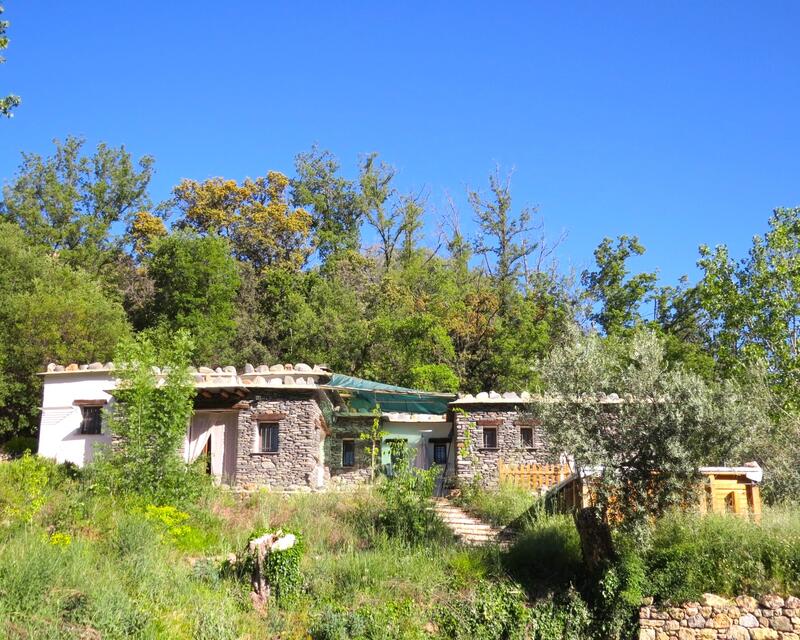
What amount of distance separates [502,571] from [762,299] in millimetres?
12724

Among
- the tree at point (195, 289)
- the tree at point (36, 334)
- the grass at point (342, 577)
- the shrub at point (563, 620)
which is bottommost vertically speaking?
the shrub at point (563, 620)

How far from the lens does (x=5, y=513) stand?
14148mm

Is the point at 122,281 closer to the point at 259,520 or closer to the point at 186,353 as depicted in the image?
the point at 186,353

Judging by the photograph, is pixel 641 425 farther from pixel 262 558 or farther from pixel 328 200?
pixel 328 200

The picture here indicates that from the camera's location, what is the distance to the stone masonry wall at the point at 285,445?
68.6 feet

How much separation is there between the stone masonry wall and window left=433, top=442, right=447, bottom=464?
4970 millimetres

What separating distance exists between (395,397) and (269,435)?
12.5 feet

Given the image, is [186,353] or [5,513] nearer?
[5,513]

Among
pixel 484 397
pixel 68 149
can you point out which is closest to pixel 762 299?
pixel 484 397

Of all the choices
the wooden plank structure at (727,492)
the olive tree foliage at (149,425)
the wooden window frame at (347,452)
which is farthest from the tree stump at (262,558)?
the wooden window frame at (347,452)

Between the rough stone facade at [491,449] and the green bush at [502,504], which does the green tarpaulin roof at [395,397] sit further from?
the green bush at [502,504]

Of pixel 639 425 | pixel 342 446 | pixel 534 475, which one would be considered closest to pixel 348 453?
pixel 342 446

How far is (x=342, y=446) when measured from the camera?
23.5m

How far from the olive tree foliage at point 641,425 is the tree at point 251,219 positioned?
26.4 metres
